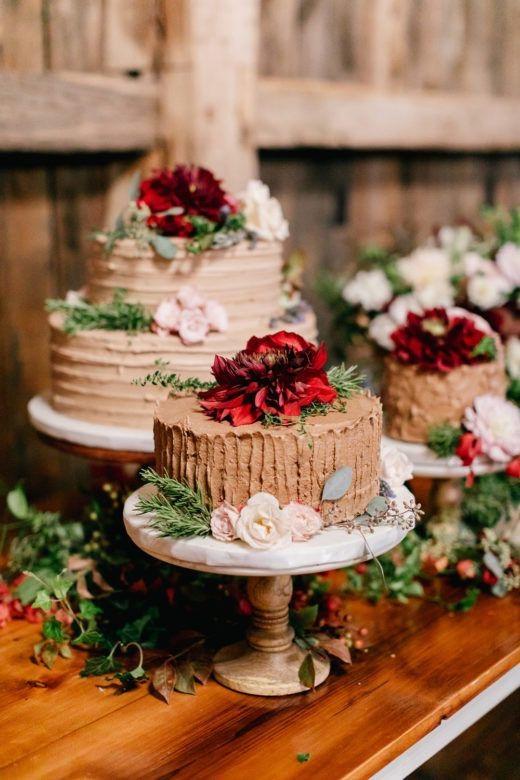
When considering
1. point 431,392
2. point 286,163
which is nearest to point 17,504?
point 431,392

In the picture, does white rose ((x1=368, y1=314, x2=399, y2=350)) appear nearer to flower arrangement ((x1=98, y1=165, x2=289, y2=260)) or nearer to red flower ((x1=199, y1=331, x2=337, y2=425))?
flower arrangement ((x1=98, y1=165, x2=289, y2=260))

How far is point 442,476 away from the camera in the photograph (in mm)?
2018

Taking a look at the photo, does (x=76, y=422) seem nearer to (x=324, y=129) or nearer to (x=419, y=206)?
(x=324, y=129)

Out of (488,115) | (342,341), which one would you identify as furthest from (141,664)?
(488,115)

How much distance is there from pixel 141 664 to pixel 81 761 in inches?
9.4

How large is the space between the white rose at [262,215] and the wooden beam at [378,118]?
747mm

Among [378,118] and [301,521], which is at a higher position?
[378,118]

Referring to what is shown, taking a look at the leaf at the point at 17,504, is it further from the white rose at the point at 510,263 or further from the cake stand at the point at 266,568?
the white rose at the point at 510,263

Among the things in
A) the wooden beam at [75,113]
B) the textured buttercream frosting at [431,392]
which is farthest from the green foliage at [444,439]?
the wooden beam at [75,113]

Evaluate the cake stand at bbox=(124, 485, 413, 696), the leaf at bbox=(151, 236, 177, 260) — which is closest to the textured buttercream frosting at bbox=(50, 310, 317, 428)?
the leaf at bbox=(151, 236, 177, 260)

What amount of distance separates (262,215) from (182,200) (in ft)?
0.55

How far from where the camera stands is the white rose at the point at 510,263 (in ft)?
7.59

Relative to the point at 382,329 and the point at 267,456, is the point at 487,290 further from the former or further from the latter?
the point at 267,456

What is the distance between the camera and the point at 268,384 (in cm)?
148
